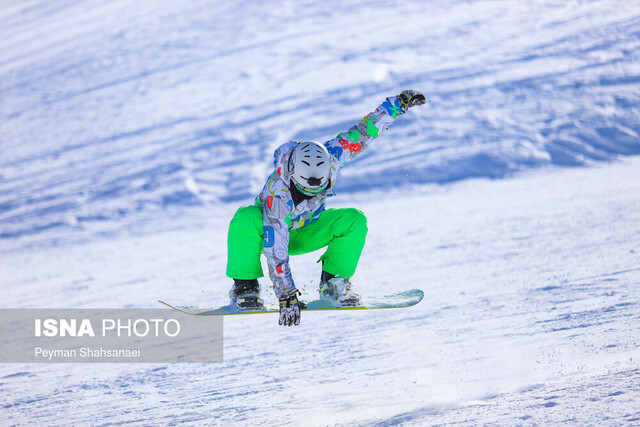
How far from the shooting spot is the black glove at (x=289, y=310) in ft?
14.9

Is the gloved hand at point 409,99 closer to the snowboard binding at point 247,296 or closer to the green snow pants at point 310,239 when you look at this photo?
the green snow pants at point 310,239

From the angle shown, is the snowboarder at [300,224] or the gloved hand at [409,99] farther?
the gloved hand at [409,99]

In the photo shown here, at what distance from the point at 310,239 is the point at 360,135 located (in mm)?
785

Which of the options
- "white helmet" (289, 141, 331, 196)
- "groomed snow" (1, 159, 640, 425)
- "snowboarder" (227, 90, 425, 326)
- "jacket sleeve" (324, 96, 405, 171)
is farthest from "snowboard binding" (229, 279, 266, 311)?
"jacket sleeve" (324, 96, 405, 171)

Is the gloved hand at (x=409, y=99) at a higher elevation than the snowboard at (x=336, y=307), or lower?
higher

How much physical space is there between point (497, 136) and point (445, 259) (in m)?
5.26

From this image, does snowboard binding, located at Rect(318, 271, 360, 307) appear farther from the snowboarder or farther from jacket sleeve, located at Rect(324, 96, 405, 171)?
jacket sleeve, located at Rect(324, 96, 405, 171)

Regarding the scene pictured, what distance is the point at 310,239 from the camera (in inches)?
199

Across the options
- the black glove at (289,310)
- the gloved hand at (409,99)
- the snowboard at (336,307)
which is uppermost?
the gloved hand at (409,99)

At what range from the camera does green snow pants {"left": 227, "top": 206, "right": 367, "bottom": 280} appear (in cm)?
486

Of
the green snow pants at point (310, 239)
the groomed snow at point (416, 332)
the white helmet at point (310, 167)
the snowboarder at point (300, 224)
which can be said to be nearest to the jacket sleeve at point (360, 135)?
the snowboarder at point (300, 224)

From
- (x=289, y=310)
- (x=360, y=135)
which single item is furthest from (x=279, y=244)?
(x=360, y=135)

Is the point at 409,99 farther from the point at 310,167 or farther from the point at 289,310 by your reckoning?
the point at 289,310

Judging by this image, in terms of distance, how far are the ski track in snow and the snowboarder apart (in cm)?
66
